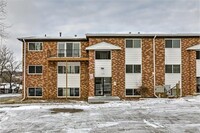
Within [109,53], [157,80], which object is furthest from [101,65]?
[157,80]

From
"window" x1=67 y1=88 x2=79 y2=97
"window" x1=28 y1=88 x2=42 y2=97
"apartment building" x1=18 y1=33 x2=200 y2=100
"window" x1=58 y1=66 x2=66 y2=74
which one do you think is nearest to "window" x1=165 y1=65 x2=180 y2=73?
"apartment building" x1=18 y1=33 x2=200 y2=100

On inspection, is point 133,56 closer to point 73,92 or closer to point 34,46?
point 73,92

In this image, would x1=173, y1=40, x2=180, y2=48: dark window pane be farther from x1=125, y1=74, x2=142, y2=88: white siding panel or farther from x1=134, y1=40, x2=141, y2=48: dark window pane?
x1=125, y1=74, x2=142, y2=88: white siding panel

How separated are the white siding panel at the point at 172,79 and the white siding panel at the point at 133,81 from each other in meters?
2.88

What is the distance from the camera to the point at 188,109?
19219mm

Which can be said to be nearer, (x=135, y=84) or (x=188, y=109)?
(x=188, y=109)

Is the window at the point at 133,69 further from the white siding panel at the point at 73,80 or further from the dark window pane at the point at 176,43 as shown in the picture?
the white siding panel at the point at 73,80

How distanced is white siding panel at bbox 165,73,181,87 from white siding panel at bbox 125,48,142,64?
335cm

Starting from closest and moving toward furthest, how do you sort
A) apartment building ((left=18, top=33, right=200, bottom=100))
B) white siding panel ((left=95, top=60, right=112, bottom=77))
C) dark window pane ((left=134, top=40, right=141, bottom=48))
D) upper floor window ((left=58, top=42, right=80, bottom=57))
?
1. white siding panel ((left=95, top=60, right=112, bottom=77))
2. apartment building ((left=18, top=33, right=200, bottom=100))
3. dark window pane ((left=134, top=40, right=141, bottom=48))
4. upper floor window ((left=58, top=42, right=80, bottom=57))

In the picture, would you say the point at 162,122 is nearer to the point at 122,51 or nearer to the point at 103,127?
the point at 103,127

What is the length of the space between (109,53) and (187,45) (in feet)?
27.2

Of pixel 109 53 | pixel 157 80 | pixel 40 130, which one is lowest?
pixel 40 130

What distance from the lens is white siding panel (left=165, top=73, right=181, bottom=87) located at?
29078mm

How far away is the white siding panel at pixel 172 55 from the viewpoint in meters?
29.2
